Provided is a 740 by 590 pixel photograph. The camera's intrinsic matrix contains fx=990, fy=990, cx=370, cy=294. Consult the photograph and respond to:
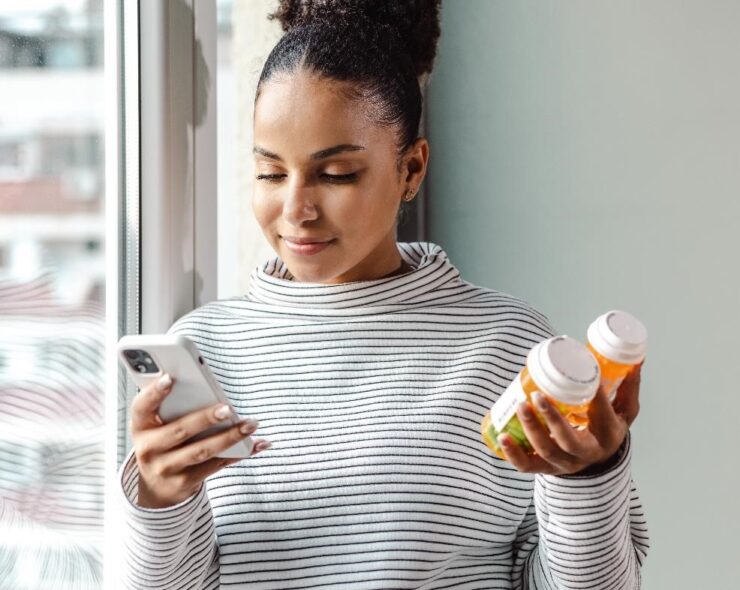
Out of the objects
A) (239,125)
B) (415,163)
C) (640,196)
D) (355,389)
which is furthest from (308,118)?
(640,196)

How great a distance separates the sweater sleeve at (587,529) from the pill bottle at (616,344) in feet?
0.27

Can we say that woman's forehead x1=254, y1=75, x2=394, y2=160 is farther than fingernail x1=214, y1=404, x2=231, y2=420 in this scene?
Yes

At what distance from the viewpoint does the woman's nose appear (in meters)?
0.83

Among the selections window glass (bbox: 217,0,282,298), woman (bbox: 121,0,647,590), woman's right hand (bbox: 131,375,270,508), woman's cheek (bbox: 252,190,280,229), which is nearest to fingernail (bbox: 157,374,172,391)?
woman's right hand (bbox: 131,375,270,508)

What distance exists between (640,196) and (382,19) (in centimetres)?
58

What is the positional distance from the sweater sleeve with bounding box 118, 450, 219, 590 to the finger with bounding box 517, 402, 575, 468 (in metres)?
0.27

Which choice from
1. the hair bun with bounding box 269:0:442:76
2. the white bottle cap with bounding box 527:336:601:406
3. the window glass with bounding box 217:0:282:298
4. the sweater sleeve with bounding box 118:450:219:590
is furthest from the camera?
the window glass with bounding box 217:0:282:298

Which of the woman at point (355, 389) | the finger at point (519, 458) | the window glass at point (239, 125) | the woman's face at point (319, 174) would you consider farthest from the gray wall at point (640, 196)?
the finger at point (519, 458)

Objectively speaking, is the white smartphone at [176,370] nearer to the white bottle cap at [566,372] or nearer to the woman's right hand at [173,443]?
the woman's right hand at [173,443]

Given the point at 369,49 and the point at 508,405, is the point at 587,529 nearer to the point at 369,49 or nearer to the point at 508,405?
the point at 508,405

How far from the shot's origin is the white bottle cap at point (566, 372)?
2.10ft

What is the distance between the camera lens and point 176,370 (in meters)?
0.71

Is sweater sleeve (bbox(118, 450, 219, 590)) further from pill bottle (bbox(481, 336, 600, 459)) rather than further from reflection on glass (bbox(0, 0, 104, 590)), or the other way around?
pill bottle (bbox(481, 336, 600, 459))

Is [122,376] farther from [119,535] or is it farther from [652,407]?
[652,407]
